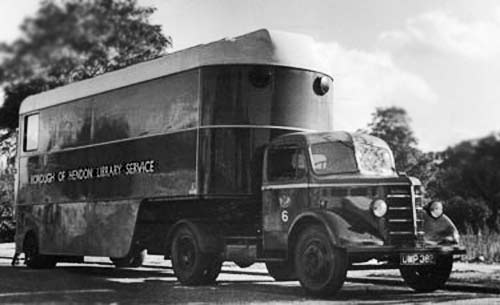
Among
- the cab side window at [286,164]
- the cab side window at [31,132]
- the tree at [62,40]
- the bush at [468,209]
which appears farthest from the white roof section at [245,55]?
the tree at [62,40]

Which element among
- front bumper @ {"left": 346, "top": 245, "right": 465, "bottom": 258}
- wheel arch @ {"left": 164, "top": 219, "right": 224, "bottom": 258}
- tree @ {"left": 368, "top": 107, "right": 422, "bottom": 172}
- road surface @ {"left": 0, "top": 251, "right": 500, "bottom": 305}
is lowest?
road surface @ {"left": 0, "top": 251, "right": 500, "bottom": 305}

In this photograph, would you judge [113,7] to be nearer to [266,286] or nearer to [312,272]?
[312,272]

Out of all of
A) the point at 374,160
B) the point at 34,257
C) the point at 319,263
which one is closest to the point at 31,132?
the point at 34,257

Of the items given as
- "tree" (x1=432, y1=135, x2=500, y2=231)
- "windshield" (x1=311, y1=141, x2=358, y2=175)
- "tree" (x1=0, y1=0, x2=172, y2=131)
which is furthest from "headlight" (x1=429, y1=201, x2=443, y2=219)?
"tree" (x1=0, y1=0, x2=172, y2=131)

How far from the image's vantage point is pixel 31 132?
1750cm

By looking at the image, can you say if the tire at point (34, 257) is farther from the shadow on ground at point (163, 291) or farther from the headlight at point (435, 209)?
the headlight at point (435, 209)

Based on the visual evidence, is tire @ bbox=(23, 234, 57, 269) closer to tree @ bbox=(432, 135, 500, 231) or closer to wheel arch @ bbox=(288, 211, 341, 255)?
wheel arch @ bbox=(288, 211, 341, 255)

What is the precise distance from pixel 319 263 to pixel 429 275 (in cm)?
193

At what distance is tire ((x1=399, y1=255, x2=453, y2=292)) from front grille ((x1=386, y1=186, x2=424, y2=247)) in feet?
1.83

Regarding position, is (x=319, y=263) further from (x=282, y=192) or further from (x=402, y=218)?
(x=282, y=192)

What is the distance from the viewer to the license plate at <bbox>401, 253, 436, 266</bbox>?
36.4ft

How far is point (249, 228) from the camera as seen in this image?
13289 mm

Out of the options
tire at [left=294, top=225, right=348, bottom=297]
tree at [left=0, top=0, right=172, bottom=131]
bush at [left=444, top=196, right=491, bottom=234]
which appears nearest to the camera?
tree at [left=0, top=0, right=172, bottom=131]

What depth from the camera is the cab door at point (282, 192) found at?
12031mm
